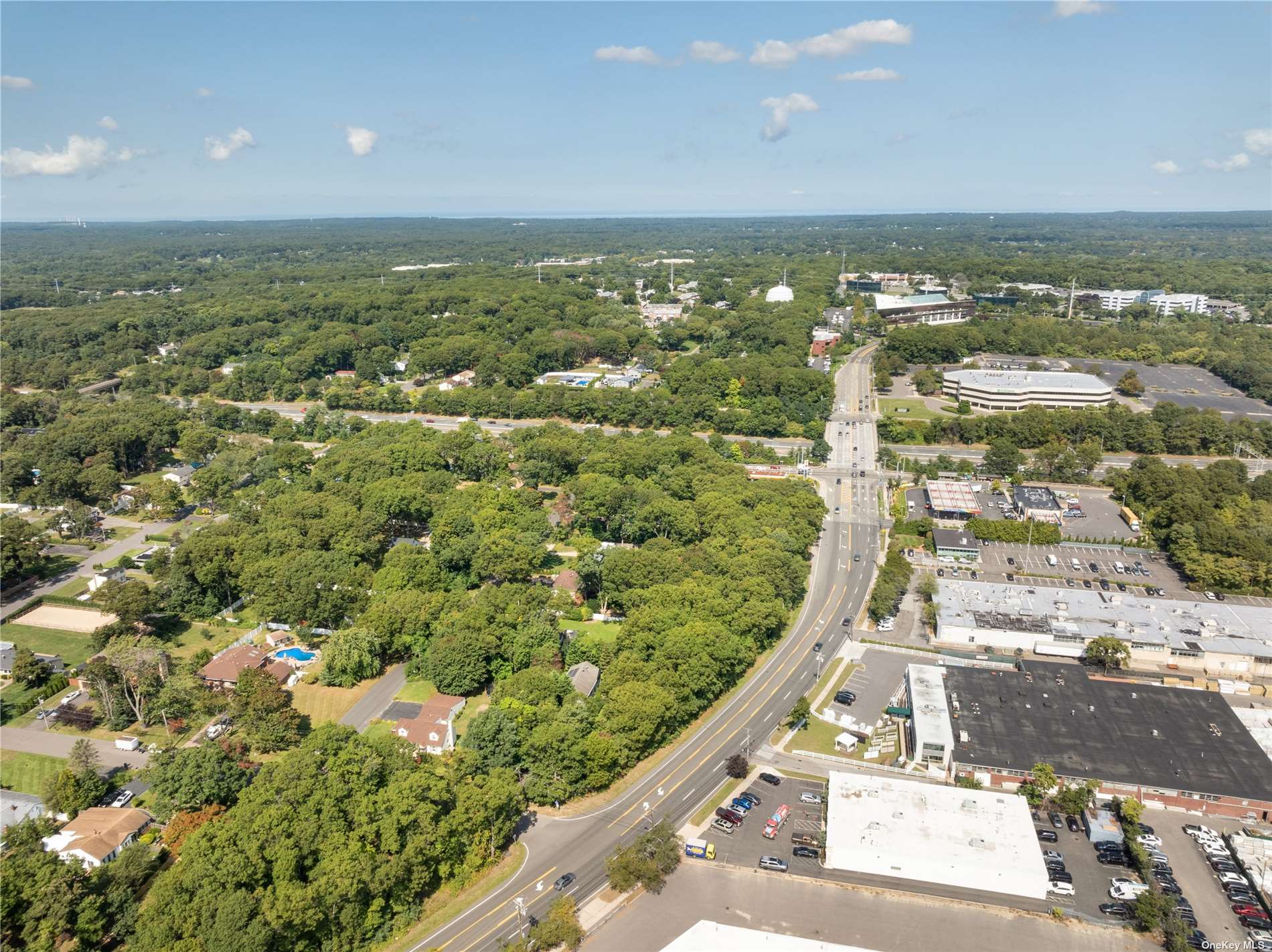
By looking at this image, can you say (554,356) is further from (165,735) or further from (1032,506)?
(165,735)

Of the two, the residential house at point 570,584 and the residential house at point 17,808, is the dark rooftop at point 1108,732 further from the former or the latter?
the residential house at point 17,808

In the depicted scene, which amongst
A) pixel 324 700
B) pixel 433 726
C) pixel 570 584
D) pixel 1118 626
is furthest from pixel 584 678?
pixel 1118 626

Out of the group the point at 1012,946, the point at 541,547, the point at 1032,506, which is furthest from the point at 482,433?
the point at 1012,946

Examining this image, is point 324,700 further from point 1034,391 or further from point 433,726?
point 1034,391

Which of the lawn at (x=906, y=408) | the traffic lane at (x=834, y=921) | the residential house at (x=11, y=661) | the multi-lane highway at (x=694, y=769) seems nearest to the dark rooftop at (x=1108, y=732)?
the traffic lane at (x=834, y=921)

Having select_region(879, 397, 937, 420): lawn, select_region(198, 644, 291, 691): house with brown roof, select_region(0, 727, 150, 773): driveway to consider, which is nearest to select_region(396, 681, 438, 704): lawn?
select_region(198, 644, 291, 691): house with brown roof

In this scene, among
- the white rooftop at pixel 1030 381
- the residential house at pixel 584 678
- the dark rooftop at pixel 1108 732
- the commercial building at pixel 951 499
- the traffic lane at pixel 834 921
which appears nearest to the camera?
the traffic lane at pixel 834 921

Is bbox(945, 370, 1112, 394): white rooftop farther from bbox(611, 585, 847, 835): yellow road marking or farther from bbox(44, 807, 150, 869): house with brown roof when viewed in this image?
bbox(44, 807, 150, 869): house with brown roof
